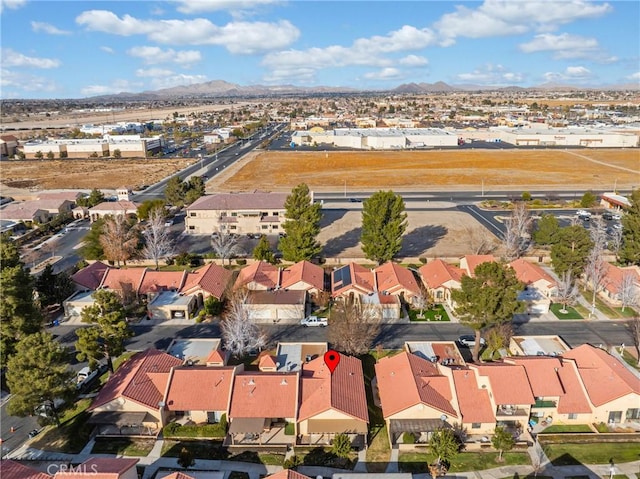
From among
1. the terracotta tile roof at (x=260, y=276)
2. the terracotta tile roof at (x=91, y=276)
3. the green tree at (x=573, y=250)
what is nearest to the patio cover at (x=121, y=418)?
the terracotta tile roof at (x=260, y=276)

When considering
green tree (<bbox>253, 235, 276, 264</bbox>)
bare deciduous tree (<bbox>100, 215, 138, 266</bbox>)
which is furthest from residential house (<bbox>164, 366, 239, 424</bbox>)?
bare deciduous tree (<bbox>100, 215, 138, 266</bbox>)

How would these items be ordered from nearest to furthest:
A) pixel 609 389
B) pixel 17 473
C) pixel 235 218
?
pixel 17 473 → pixel 609 389 → pixel 235 218

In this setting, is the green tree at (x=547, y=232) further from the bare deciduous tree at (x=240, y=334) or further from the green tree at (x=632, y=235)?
the bare deciduous tree at (x=240, y=334)

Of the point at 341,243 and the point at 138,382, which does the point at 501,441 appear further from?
the point at 341,243

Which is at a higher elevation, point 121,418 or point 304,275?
point 304,275

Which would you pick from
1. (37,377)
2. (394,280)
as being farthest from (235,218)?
(37,377)
